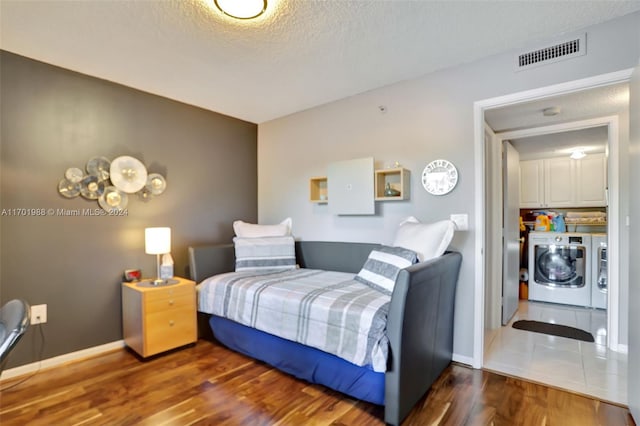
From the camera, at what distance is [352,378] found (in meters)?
1.88

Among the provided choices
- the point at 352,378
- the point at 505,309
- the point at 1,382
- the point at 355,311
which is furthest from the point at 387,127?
the point at 1,382

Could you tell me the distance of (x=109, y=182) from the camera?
9.04 ft

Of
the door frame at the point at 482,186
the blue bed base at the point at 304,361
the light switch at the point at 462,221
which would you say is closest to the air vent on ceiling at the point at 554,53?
the door frame at the point at 482,186

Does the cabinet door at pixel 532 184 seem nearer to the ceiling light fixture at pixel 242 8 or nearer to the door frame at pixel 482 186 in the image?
the door frame at pixel 482 186

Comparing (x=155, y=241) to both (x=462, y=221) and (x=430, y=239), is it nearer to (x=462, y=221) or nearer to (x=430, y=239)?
(x=430, y=239)

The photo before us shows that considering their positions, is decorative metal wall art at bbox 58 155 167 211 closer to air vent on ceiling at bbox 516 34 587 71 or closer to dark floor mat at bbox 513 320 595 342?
air vent on ceiling at bbox 516 34 587 71

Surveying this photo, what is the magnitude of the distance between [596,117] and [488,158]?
0.94 metres

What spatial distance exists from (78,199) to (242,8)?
6.74 feet

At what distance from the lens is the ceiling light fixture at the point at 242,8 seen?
1.69 m

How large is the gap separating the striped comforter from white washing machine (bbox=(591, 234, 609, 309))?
131 inches

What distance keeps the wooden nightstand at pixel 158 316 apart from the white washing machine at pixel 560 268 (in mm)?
4304

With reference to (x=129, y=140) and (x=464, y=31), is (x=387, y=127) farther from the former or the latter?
(x=129, y=140)

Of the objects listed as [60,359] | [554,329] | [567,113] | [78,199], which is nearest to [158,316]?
[60,359]

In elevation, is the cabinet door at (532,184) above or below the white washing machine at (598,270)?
above
